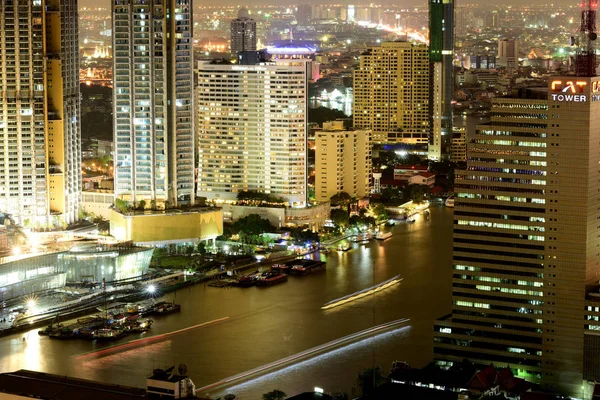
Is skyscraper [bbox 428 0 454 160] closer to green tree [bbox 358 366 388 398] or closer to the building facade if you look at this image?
the building facade

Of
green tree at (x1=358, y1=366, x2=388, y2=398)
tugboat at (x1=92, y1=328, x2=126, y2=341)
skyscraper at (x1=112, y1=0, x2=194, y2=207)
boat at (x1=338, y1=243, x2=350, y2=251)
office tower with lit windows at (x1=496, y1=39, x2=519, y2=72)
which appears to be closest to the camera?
green tree at (x1=358, y1=366, x2=388, y2=398)

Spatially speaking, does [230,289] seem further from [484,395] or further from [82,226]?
[484,395]

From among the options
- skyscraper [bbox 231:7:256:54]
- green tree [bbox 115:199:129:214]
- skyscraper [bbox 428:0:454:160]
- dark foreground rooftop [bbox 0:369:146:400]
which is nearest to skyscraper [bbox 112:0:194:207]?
green tree [bbox 115:199:129:214]

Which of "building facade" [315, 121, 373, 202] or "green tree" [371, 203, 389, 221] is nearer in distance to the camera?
"green tree" [371, 203, 389, 221]

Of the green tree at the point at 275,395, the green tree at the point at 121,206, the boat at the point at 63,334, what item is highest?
the green tree at the point at 121,206

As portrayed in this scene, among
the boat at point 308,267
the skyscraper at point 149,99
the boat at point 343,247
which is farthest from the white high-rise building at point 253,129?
the boat at point 308,267

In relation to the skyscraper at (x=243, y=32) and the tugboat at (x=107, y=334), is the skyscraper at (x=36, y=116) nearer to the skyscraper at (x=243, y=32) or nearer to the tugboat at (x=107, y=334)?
the tugboat at (x=107, y=334)
